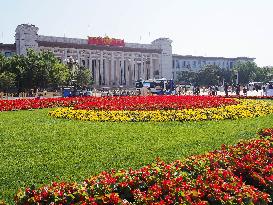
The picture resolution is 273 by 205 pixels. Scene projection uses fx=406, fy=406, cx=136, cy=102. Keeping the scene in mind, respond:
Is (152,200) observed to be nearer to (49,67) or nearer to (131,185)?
(131,185)

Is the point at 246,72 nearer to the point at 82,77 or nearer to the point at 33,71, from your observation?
the point at 82,77

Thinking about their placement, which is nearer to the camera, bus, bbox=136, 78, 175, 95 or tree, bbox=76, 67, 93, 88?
bus, bbox=136, 78, 175, 95

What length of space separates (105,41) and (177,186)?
65040 mm

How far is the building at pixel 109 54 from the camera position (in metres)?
59.4

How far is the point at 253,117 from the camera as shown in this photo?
14078 mm

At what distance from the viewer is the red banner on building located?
218 ft

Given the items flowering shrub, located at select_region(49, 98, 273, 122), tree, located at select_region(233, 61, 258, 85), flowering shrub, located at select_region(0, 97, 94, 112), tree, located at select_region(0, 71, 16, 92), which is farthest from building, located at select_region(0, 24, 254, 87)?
flowering shrub, located at select_region(49, 98, 273, 122)

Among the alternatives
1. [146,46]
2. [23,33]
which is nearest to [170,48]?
[146,46]

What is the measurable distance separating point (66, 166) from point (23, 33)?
55546mm

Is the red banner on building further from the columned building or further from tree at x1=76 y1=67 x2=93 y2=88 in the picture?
tree at x1=76 y1=67 x2=93 y2=88

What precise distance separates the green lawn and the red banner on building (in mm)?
54981

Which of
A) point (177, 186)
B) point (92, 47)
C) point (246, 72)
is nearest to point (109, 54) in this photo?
point (92, 47)

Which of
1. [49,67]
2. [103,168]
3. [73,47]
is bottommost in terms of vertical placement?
[103,168]

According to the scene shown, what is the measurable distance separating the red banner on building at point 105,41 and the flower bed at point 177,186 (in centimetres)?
6259
